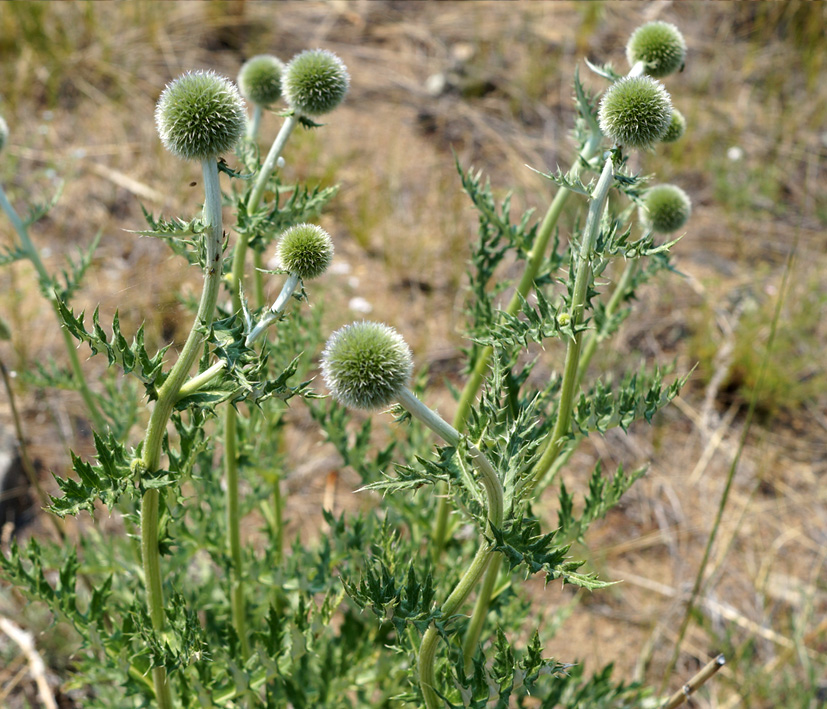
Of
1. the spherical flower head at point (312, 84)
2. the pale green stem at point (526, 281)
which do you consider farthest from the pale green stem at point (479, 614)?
the spherical flower head at point (312, 84)

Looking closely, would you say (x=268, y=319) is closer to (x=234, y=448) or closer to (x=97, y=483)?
(x=97, y=483)

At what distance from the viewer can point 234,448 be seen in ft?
9.29

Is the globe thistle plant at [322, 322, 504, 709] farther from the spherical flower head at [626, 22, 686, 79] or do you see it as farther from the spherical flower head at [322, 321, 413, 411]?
the spherical flower head at [626, 22, 686, 79]

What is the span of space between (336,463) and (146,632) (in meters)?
2.90

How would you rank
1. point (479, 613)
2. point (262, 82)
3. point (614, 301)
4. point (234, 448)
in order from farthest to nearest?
point (262, 82) < point (614, 301) < point (234, 448) < point (479, 613)

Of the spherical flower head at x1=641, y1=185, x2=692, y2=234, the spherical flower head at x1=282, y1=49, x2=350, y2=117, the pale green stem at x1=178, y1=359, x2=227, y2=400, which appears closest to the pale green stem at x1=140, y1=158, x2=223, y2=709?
the pale green stem at x1=178, y1=359, x2=227, y2=400

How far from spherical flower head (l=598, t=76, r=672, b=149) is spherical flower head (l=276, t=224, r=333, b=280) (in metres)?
0.94

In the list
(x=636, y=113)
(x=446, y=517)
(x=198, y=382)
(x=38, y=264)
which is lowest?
(x=446, y=517)

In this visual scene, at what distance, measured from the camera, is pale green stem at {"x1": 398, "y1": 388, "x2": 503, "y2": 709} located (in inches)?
75.8

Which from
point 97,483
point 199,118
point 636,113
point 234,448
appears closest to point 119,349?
point 97,483

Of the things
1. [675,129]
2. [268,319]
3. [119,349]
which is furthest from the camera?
[675,129]

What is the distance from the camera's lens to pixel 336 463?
203 inches

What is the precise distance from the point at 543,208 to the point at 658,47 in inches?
142

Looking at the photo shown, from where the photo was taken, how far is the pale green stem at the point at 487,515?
1.92m
